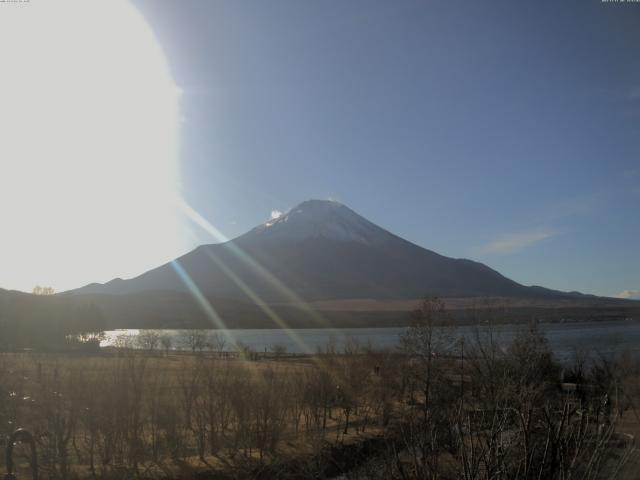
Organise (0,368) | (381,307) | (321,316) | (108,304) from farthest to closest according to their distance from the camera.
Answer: (381,307), (108,304), (321,316), (0,368)

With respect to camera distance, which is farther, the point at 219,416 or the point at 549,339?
the point at 549,339

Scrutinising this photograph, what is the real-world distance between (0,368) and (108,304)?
167 meters

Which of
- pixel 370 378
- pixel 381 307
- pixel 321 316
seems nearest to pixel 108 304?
pixel 321 316

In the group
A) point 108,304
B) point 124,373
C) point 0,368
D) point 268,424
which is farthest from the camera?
point 108,304

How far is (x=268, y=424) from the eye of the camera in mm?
19031

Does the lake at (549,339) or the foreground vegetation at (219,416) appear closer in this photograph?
the foreground vegetation at (219,416)

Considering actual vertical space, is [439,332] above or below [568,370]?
above

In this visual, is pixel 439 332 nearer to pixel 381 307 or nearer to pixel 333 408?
pixel 333 408

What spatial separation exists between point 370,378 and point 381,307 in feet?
514

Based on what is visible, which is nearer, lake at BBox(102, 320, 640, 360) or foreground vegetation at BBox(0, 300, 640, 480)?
foreground vegetation at BBox(0, 300, 640, 480)

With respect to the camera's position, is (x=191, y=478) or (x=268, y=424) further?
(x=268, y=424)

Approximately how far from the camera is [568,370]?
105ft

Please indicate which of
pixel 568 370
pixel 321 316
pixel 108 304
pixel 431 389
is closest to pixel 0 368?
pixel 431 389

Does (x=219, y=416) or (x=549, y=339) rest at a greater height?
(x=219, y=416)
